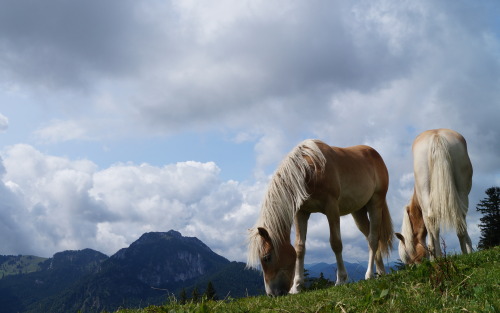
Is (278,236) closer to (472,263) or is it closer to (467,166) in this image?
(472,263)

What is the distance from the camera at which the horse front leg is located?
940 cm

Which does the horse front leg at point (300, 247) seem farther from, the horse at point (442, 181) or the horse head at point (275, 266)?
the horse at point (442, 181)

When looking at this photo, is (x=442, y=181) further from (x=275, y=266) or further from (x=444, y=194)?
(x=275, y=266)

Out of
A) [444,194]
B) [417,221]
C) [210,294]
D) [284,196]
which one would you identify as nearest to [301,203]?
[284,196]

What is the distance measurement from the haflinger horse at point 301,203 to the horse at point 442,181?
58.6 inches

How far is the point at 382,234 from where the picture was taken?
43.3 ft

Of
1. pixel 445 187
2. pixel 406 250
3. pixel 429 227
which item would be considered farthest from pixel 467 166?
pixel 406 250

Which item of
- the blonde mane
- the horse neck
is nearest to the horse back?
the blonde mane

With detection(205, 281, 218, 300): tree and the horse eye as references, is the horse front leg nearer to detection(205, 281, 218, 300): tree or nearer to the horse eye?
the horse eye

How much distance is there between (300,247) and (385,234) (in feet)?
15.1

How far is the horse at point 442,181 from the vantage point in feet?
35.2

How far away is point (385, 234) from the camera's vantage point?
43.4ft

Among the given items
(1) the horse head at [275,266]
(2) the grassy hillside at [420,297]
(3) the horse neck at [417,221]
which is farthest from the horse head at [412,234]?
(2) the grassy hillside at [420,297]

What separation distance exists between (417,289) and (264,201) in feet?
15.4
